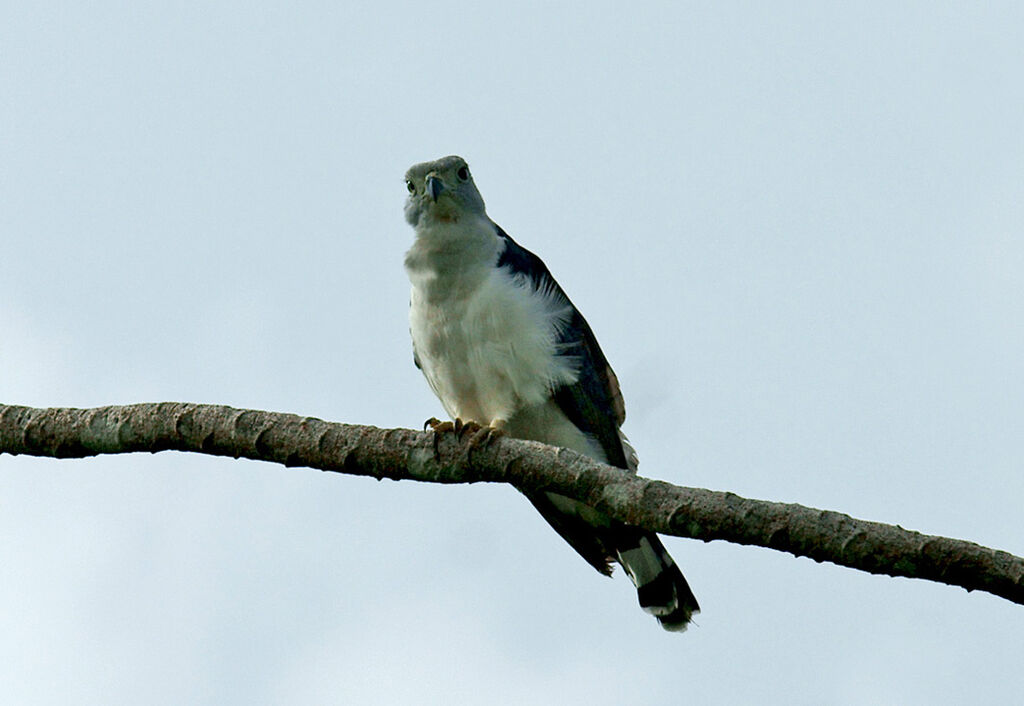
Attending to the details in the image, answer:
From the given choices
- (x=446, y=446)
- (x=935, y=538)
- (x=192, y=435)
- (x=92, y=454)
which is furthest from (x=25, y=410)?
(x=935, y=538)

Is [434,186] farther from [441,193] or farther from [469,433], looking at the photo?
[469,433]

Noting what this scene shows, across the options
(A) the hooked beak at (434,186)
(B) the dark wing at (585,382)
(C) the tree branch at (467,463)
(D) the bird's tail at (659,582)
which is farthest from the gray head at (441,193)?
(C) the tree branch at (467,463)

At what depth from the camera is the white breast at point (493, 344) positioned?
6270 mm

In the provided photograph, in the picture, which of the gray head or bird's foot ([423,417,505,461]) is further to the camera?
the gray head

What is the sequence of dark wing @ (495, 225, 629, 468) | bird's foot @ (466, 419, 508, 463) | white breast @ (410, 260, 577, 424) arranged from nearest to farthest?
1. bird's foot @ (466, 419, 508, 463)
2. white breast @ (410, 260, 577, 424)
3. dark wing @ (495, 225, 629, 468)

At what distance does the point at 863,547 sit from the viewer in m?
4.03

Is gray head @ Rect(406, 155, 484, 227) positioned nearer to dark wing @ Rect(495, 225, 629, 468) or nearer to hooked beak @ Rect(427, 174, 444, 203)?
hooked beak @ Rect(427, 174, 444, 203)


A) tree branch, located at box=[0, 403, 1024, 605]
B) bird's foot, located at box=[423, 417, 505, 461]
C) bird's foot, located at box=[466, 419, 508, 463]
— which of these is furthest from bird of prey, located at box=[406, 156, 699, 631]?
tree branch, located at box=[0, 403, 1024, 605]

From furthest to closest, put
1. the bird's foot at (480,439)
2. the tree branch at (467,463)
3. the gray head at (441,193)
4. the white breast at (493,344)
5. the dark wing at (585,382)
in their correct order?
the gray head at (441,193)
the dark wing at (585,382)
the white breast at (493,344)
the bird's foot at (480,439)
the tree branch at (467,463)

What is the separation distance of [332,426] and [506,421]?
1868 mm

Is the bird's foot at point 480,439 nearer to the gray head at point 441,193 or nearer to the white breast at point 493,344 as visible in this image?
the white breast at point 493,344

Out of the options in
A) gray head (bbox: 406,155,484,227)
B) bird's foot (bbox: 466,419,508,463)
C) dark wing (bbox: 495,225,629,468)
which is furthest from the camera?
gray head (bbox: 406,155,484,227)

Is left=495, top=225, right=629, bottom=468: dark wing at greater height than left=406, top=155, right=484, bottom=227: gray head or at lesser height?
lesser

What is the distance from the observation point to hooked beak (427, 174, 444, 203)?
6617 mm
